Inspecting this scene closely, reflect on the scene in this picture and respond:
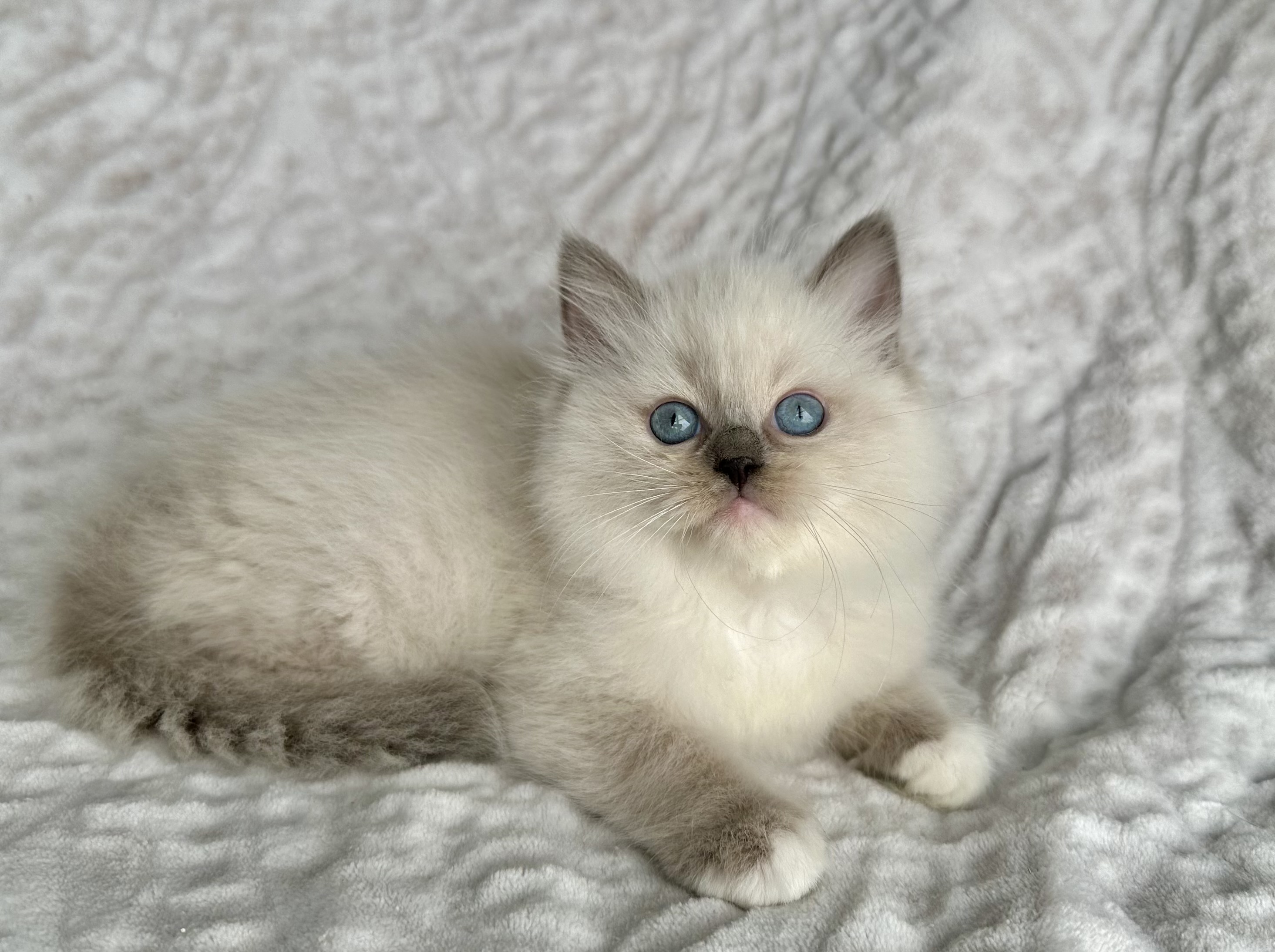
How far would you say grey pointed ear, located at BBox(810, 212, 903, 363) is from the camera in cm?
151

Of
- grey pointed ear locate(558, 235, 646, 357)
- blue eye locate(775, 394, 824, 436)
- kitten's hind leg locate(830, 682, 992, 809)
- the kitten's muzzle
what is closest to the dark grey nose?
the kitten's muzzle

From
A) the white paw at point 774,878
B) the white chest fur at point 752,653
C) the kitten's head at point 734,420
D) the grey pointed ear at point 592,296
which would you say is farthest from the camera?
the grey pointed ear at point 592,296

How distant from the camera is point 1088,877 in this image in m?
1.21

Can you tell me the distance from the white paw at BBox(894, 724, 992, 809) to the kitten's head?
30 cm

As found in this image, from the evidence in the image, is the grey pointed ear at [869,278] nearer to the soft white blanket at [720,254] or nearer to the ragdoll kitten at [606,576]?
the ragdoll kitten at [606,576]

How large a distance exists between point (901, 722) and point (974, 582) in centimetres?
49

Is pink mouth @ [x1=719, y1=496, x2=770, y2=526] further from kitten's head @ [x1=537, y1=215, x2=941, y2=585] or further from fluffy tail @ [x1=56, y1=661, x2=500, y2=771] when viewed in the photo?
fluffy tail @ [x1=56, y1=661, x2=500, y2=771]

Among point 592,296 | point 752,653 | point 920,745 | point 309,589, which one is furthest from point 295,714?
point 920,745

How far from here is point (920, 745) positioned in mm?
1465

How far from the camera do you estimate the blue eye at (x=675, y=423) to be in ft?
4.60

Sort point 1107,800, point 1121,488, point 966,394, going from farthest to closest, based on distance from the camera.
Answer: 1. point 966,394
2. point 1121,488
3. point 1107,800

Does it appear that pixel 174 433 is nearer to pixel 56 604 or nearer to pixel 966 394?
pixel 56 604

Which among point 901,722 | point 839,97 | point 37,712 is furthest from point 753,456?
point 839,97

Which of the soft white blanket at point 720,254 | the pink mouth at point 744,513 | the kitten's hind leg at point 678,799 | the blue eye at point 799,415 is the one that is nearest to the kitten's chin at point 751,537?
the pink mouth at point 744,513
